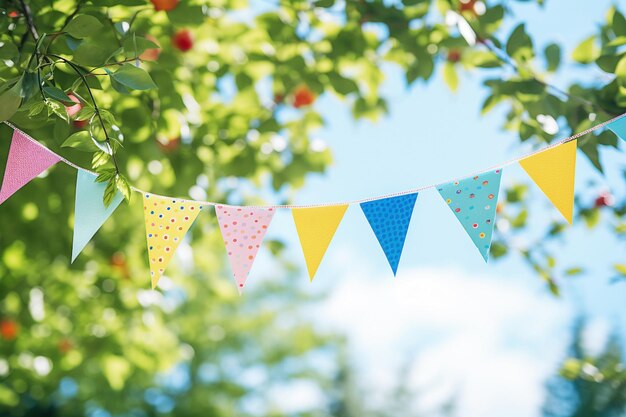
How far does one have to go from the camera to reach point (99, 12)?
1557mm

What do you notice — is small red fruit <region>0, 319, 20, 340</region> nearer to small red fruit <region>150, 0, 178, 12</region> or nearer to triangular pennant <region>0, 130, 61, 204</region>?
triangular pennant <region>0, 130, 61, 204</region>

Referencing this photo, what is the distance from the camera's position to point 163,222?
1.61 m

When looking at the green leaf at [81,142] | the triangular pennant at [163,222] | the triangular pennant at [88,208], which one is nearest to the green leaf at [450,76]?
the triangular pennant at [163,222]

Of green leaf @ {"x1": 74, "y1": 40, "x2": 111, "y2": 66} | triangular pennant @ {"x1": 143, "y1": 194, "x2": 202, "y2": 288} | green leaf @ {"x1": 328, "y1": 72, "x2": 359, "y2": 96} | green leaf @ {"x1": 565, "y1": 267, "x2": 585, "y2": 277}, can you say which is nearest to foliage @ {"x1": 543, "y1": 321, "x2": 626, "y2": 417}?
green leaf @ {"x1": 565, "y1": 267, "x2": 585, "y2": 277}

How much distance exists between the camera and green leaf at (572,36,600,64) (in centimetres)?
173

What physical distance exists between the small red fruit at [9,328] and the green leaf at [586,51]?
266 centimetres

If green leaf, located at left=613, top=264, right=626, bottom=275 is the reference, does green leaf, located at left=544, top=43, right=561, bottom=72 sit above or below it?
above

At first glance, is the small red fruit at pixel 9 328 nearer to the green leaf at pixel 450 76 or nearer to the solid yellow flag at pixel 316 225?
the solid yellow flag at pixel 316 225

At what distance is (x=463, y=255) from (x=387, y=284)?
14.0 feet

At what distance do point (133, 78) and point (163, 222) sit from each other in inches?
18.9

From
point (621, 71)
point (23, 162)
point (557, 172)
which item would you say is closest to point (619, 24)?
point (621, 71)

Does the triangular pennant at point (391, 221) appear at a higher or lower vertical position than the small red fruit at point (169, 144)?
higher

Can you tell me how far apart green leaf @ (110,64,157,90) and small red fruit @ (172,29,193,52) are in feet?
3.12

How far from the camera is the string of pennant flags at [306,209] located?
1.47 metres
